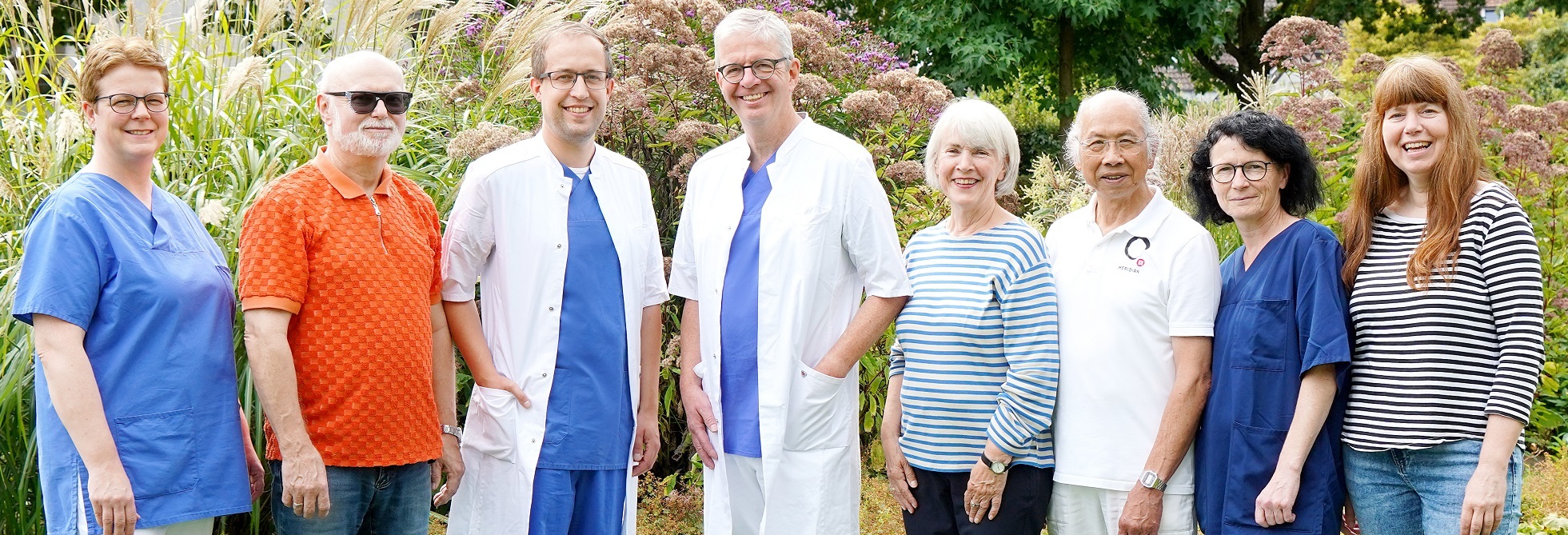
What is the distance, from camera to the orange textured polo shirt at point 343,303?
2.79 m

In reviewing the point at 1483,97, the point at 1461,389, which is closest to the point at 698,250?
the point at 1461,389

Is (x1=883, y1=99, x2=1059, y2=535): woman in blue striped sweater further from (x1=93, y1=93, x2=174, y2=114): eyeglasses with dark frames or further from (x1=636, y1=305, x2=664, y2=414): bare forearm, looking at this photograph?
(x1=93, y1=93, x2=174, y2=114): eyeglasses with dark frames

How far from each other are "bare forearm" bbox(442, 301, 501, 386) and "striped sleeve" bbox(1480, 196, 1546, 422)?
2.59 meters

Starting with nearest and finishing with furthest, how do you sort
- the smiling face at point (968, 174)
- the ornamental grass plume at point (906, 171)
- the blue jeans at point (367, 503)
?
the blue jeans at point (367, 503)
the smiling face at point (968, 174)
the ornamental grass plume at point (906, 171)

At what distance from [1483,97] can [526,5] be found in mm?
4937

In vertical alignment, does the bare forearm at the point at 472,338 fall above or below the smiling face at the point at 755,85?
below

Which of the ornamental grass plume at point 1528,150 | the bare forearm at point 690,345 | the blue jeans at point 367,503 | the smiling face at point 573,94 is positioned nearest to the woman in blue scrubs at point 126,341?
the blue jeans at point 367,503

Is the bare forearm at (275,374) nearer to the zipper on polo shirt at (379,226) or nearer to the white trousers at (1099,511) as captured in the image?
the zipper on polo shirt at (379,226)

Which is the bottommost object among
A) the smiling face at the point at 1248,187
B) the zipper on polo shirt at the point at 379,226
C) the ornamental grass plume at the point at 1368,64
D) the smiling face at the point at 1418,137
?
the zipper on polo shirt at the point at 379,226

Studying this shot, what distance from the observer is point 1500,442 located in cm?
265

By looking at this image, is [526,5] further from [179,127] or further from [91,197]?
[91,197]

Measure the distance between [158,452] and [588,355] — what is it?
3.65 feet

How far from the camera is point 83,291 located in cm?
257

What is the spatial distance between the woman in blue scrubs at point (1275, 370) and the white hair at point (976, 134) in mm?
584
